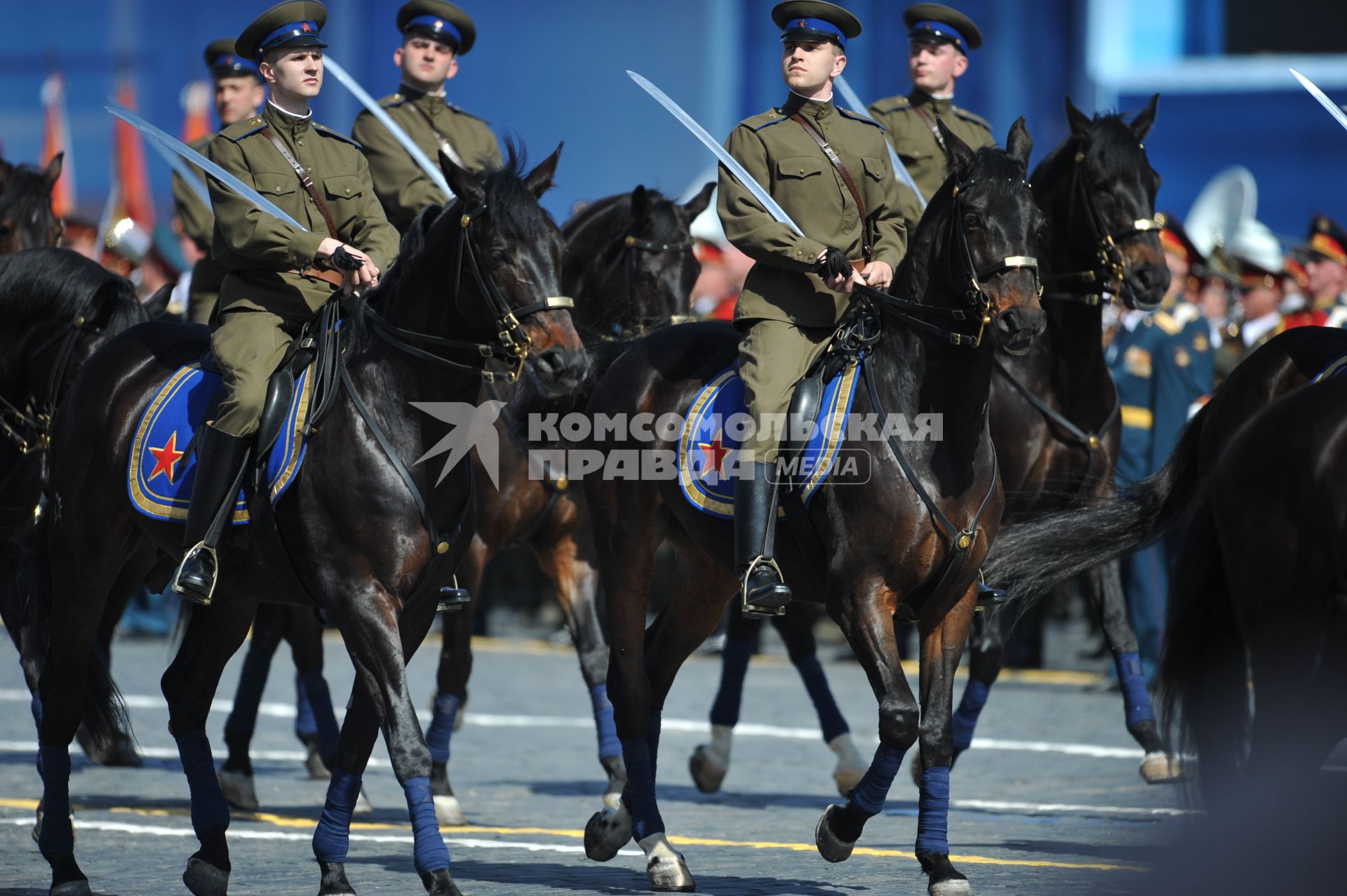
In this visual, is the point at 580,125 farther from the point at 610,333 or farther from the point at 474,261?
the point at 474,261

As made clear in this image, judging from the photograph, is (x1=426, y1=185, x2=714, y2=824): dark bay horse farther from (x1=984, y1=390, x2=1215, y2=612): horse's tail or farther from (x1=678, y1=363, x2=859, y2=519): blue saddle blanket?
(x1=984, y1=390, x2=1215, y2=612): horse's tail

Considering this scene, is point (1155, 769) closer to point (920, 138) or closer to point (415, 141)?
point (920, 138)

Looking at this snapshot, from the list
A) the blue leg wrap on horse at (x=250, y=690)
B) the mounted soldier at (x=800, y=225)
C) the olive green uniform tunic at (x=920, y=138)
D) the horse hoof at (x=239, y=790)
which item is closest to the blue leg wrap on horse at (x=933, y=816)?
the mounted soldier at (x=800, y=225)

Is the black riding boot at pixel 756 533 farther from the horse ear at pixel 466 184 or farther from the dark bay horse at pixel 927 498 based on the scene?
the horse ear at pixel 466 184

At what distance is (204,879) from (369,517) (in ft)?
5.25

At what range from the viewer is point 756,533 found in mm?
8008

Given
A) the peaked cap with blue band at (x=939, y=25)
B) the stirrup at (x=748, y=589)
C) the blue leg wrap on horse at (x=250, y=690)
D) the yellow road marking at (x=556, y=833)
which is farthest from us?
the peaked cap with blue band at (x=939, y=25)

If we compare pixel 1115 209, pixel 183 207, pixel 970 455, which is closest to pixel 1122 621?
pixel 1115 209

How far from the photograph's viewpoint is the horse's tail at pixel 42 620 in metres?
8.77

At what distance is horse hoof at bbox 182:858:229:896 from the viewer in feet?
25.3

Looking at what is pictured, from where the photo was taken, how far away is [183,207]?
12.0 m

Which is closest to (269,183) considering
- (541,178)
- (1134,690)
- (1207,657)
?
(541,178)

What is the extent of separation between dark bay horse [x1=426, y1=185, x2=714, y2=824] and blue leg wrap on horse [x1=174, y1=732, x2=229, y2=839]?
2.15 metres

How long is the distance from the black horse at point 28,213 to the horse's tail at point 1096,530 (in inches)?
239
